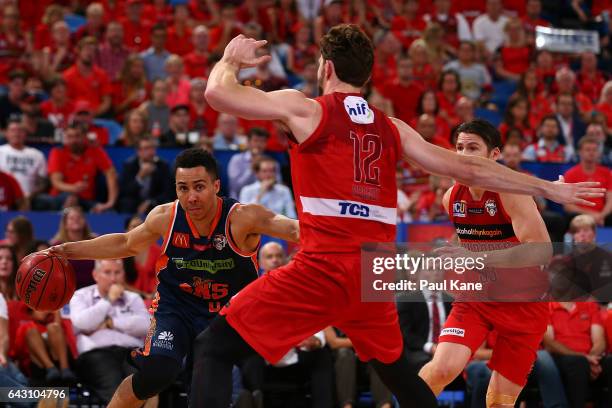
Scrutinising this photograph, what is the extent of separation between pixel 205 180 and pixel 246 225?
41cm

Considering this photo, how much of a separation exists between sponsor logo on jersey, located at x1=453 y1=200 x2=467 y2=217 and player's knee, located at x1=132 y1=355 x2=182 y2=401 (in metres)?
2.13

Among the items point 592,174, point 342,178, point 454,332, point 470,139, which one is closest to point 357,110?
point 342,178

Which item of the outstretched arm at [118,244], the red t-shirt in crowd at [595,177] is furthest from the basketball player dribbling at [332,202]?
the red t-shirt in crowd at [595,177]

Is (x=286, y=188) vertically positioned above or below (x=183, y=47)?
below

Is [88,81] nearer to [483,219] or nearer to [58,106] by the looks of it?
[58,106]

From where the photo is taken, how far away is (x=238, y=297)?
5.43 metres

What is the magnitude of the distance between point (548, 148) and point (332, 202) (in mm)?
9033

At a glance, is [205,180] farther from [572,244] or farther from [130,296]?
[572,244]

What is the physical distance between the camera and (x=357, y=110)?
5.49m

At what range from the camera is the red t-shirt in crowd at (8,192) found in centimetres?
1214

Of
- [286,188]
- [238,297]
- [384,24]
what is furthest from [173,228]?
[384,24]

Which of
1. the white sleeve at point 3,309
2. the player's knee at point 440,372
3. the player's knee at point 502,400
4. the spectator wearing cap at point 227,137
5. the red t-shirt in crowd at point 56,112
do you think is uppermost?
the red t-shirt in crowd at point 56,112

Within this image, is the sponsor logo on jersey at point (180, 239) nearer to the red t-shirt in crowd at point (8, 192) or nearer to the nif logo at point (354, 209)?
the nif logo at point (354, 209)

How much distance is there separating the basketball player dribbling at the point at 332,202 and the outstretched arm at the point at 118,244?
1751 mm
